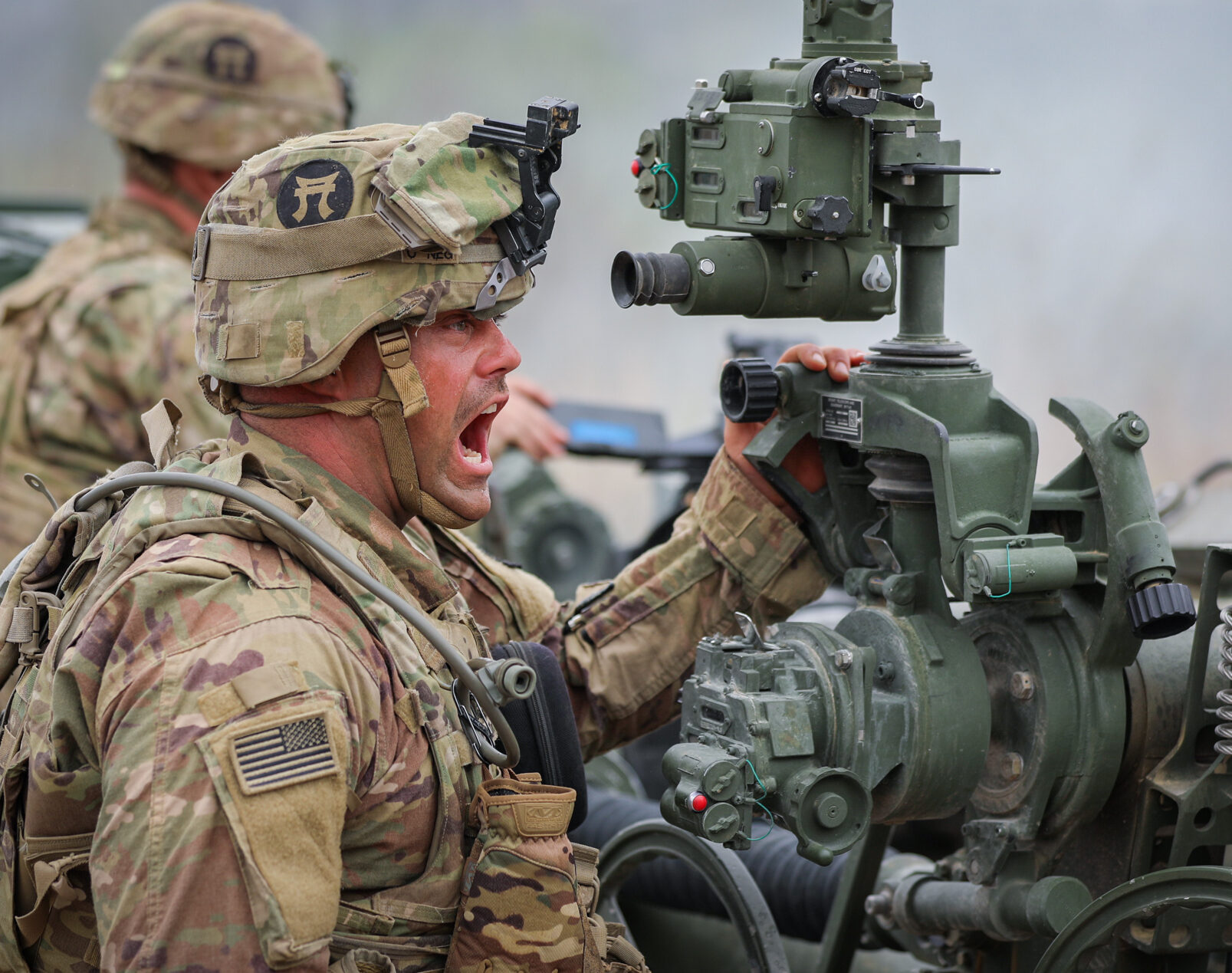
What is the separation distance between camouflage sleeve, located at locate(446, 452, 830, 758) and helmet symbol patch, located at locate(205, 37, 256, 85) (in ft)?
9.85

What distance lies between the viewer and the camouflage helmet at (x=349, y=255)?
235 centimetres

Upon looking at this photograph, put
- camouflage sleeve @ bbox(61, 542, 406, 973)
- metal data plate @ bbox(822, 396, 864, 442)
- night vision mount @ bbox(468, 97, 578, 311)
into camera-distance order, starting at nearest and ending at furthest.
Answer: camouflage sleeve @ bbox(61, 542, 406, 973) → night vision mount @ bbox(468, 97, 578, 311) → metal data plate @ bbox(822, 396, 864, 442)

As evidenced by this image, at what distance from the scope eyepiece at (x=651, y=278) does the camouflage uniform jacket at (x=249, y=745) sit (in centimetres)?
52

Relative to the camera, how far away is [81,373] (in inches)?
197

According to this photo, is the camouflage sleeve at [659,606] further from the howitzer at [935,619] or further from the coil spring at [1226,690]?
the coil spring at [1226,690]

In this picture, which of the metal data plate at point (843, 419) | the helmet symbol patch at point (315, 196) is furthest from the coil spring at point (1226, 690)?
the helmet symbol patch at point (315, 196)

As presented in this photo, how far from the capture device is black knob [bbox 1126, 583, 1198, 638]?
7.65ft

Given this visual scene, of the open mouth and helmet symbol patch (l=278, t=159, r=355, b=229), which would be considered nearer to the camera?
helmet symbol patch (l=278, t=159, r=355, b=229)

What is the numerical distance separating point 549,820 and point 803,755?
0.38m

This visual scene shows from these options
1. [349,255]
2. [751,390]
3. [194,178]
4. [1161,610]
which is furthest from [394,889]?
[194,178]

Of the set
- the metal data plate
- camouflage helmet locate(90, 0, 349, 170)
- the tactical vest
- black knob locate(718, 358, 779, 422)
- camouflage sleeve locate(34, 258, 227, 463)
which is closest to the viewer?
the tactical vest

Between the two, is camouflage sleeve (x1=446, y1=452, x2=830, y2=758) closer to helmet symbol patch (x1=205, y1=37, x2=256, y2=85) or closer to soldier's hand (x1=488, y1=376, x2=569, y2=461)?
soldier's hand (x1=488, y1=376, x2=569, y2=461)

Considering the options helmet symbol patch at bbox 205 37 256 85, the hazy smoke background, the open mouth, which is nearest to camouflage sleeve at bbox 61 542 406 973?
the open mouth

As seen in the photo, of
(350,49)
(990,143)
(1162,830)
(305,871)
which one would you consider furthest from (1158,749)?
(350,49)
